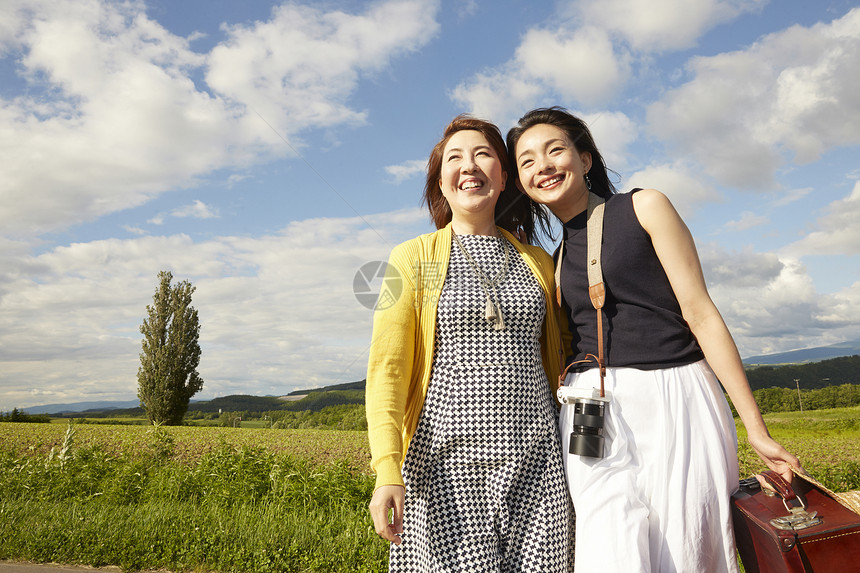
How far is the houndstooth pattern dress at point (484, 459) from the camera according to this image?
73.6 inches

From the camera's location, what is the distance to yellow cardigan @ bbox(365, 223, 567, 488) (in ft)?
6.26

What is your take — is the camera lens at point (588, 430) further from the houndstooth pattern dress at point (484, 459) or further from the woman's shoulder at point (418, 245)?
the woman's shoulder at point (418, 245)

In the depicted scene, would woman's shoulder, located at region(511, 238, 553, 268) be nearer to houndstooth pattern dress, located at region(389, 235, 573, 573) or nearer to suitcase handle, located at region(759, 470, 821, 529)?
houndstooth pattern dress, located at region(389, 235, 573, 573)

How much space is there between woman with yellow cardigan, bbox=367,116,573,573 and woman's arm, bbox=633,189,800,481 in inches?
19.9

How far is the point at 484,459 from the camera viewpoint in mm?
1918

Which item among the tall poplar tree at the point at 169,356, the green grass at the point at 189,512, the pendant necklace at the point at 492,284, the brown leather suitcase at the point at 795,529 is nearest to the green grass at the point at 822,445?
the green grass at the point at 189,512

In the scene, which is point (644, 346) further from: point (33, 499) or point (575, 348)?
point (33, 499)

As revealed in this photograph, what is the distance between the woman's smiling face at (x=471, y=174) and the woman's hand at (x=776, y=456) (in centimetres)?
135

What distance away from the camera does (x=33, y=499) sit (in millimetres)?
5754

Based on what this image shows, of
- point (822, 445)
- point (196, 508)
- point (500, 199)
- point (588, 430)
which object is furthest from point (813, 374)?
point (588, 430)

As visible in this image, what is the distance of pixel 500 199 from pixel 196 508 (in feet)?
14.4

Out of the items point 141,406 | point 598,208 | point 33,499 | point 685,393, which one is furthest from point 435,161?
point 141,406

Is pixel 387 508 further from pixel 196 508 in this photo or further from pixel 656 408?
pixel 196 508

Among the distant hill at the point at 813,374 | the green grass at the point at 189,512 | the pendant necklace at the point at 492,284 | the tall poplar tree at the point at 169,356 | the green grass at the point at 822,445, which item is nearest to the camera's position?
the pendant necklace at the point at 492,284
